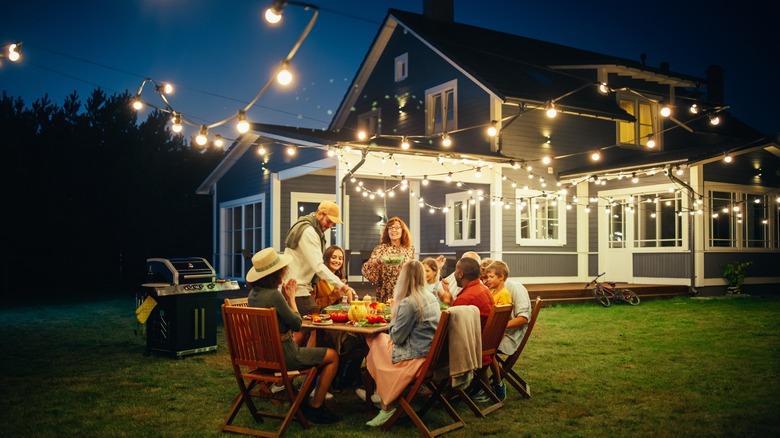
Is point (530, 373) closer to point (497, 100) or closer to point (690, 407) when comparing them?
point (690, 407)

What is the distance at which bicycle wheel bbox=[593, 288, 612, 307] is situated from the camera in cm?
1316

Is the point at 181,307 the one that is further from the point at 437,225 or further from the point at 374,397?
the point at 437,225

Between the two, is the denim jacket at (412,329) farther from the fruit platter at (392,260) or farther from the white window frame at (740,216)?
the white window frame at (740,216)

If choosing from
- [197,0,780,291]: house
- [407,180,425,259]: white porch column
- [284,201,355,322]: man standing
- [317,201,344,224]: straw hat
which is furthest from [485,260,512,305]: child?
[407,180,425,259]: white porch column

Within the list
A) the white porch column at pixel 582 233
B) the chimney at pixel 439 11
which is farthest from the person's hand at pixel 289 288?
the chimney at pixel 439 11

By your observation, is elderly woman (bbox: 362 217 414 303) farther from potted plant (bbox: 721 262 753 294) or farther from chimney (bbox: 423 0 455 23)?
chimney (bbox: 423 0 455 23)

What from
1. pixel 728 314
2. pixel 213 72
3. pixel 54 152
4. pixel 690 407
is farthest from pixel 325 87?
pixel 690 407

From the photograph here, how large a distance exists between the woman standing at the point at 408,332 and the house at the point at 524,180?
792 centimetres

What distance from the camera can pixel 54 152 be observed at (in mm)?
20156

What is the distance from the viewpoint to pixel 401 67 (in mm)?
18391

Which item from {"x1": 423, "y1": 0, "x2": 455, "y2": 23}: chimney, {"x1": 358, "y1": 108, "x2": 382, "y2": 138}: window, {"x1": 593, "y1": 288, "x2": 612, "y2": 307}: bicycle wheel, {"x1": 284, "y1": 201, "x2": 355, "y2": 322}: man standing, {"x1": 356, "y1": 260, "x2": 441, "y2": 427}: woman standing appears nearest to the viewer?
{"x1": 356, "y1": 260, "x2": 441, "y2": 427}: woman standing

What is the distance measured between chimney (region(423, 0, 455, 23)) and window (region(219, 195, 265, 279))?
313 inches

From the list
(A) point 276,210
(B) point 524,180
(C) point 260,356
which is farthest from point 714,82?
(C) point 260,356

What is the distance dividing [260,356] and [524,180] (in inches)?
461
